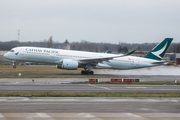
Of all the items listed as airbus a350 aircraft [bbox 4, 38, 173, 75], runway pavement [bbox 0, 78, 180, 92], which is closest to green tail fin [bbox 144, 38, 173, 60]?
airbus a350 aircraft [bbox 4, 38, 173, 75]

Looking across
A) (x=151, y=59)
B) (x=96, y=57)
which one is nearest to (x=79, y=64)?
(x=96, y=57)

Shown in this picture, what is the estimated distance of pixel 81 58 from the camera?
45.0 m

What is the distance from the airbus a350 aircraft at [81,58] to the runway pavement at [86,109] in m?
23.9

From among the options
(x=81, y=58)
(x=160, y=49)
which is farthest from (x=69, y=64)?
(x=160, y=49)

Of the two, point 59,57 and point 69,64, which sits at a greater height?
point 59,57

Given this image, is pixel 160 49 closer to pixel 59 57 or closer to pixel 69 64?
pixel 69 64

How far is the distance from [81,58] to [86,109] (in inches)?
1168

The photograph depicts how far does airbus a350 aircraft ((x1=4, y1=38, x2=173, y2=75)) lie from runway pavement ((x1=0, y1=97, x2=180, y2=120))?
23879 millimetres

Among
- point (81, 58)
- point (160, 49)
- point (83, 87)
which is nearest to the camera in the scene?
point (83, 87)

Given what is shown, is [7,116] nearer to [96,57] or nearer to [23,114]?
[23,114]

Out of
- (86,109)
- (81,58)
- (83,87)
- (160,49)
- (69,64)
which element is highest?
(160,49)

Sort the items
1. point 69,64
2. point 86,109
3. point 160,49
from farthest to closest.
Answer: point 160,49
point 69,64
point 86,109

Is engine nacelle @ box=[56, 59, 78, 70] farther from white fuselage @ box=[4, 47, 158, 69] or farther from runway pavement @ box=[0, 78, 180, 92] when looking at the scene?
runway pavement @ box=[0, 78, 180, 92]

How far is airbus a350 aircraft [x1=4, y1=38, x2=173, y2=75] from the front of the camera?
42906mm
